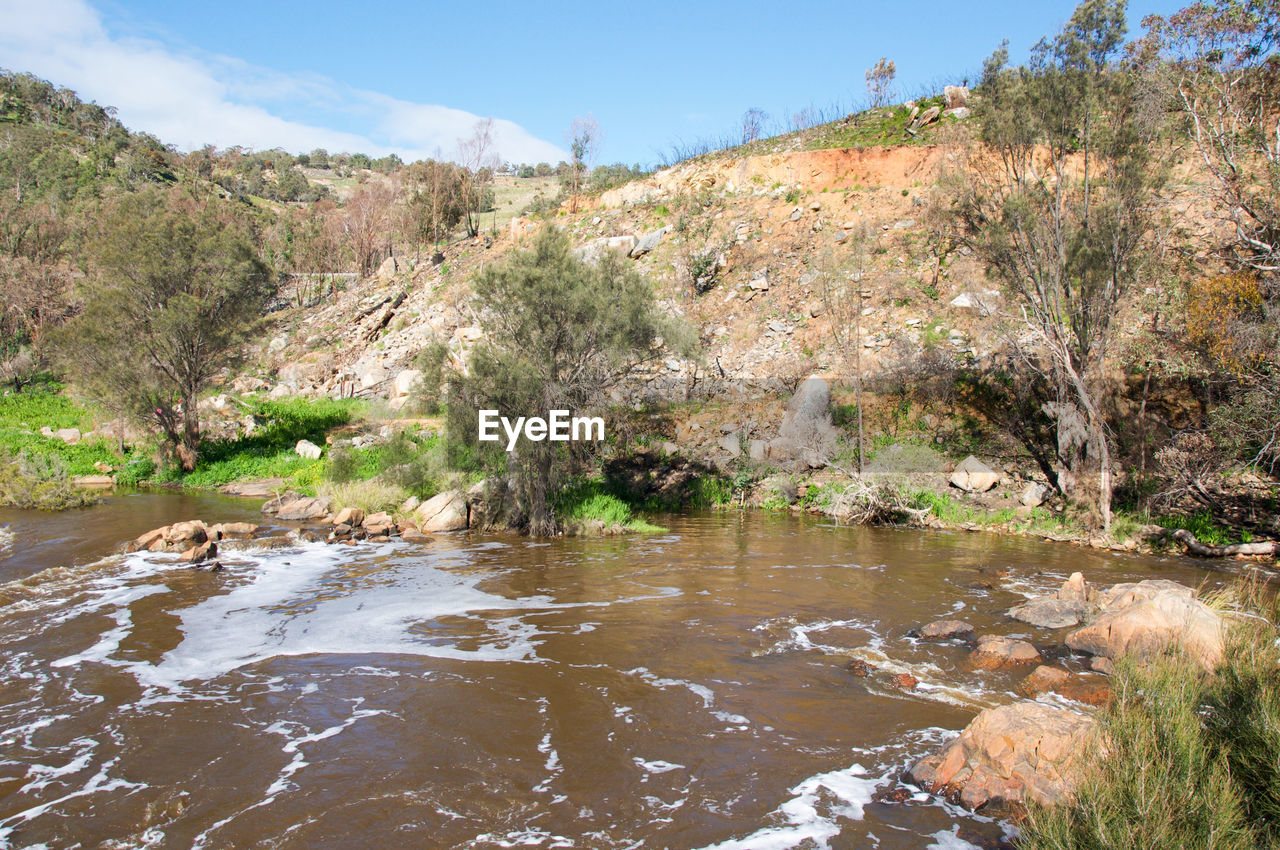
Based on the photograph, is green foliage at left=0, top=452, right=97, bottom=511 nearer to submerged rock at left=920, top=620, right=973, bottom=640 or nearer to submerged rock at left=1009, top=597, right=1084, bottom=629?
submerged rock at left=920, top=620, right=973, bottom=640

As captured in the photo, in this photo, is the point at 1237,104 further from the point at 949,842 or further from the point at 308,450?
the point at 308,450

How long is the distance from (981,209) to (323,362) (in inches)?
Answer: 1096

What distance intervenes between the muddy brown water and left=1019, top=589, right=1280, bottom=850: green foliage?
4.17 ft

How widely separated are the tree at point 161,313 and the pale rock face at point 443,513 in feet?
35.1

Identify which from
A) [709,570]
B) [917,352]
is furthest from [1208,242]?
[709,570]

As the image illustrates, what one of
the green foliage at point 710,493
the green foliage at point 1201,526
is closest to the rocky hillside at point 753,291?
the green foliage at point 710,493

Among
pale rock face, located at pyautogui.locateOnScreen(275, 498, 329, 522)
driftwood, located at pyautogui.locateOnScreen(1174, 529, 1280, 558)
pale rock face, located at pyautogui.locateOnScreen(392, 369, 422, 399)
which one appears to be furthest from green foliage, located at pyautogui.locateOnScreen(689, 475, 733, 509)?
pale rock face, located at pyautogui.locateOnScreen(392, 369, 422, 399)

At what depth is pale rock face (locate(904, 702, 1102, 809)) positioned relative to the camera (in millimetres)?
4812

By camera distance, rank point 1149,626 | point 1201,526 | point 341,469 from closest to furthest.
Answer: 1. point 1149,626
2. point 1201,526
3. point 341,469

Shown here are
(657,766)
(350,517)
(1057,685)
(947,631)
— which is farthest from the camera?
(350,517)

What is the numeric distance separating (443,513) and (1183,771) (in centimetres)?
1504

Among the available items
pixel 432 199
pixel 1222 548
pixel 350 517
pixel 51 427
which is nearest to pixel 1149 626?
pixel 1222 548

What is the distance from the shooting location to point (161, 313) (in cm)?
2100

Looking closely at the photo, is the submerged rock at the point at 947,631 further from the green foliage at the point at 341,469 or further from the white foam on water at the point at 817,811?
the green foliage at the point at 341,469
